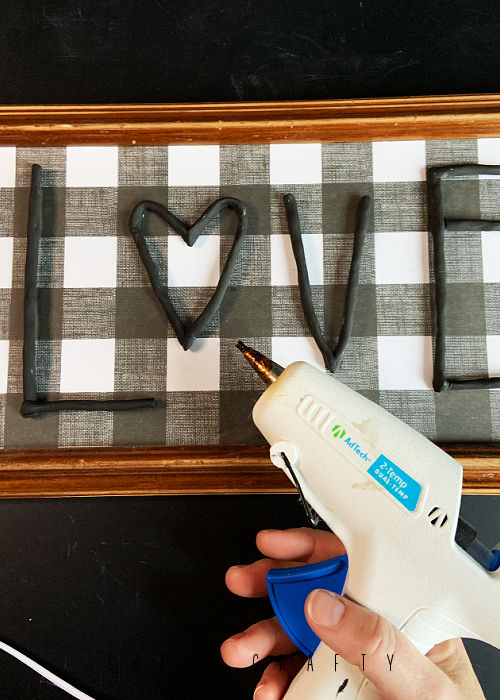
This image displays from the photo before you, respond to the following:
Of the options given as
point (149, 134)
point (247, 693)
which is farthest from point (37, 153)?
point (247, 693)

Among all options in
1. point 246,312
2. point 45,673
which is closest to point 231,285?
point 246,312

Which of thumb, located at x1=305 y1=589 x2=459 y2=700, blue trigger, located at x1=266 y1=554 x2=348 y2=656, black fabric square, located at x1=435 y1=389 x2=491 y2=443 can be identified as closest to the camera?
thumb, located at x1=305 y1=589 x2=459 y2=700

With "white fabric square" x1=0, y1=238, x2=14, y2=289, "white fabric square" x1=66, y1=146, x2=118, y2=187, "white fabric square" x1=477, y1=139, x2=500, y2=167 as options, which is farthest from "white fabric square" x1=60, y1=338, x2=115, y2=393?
"white fabric square" x1=477, y1=139, x2=500, y2=167

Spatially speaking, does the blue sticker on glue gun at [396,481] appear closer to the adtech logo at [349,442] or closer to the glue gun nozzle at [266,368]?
the adtech logo at [349,442]

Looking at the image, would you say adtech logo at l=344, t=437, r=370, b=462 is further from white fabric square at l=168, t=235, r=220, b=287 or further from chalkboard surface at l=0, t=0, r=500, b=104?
chalkboard surface at l=0, t=0, r=500, b=104

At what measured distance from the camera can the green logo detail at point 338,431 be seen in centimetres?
49

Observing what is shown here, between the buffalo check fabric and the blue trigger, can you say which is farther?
the buffalo check fabric

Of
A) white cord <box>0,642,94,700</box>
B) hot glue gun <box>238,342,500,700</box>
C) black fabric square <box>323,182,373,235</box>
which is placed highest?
black fabric square <box>323,182,373,235</box>

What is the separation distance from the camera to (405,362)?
0.69 m

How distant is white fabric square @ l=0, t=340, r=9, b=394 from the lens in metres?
0.70

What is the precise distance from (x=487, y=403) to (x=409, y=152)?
1.22 ft

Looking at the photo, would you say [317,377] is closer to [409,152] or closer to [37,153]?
[409,152]

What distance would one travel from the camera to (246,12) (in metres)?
0.75

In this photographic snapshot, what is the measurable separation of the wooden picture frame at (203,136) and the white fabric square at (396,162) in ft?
0.04
